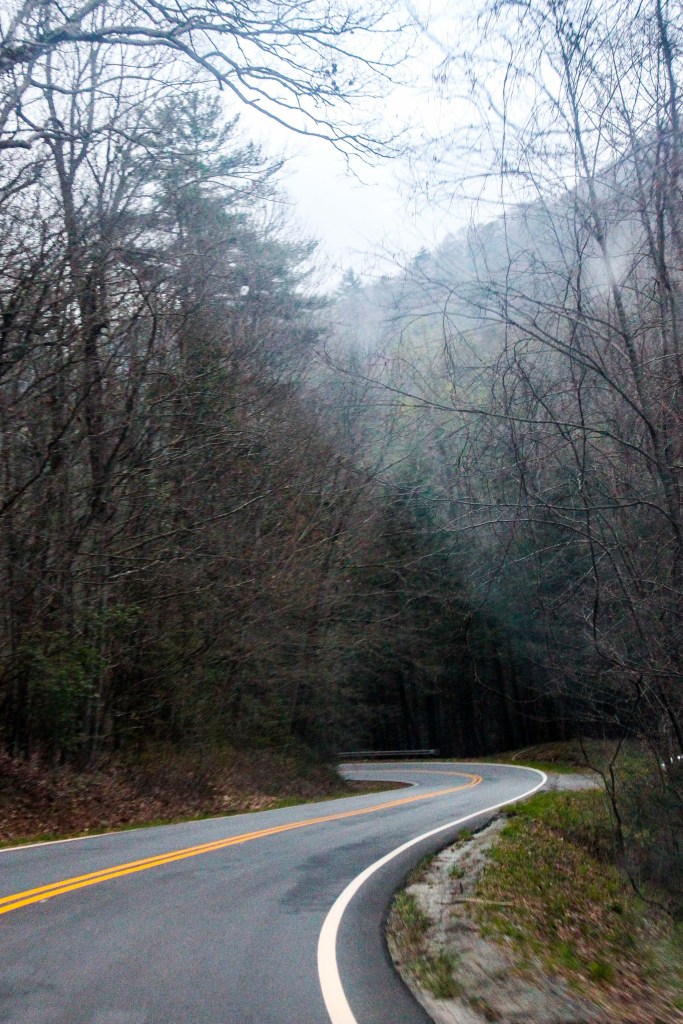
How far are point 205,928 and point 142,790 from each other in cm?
1350

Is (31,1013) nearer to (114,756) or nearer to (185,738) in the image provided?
(114,756)

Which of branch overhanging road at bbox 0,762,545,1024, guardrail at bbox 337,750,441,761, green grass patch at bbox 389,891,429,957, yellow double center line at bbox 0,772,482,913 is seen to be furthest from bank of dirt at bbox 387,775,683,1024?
guardrail at bbox 337,750,441,761

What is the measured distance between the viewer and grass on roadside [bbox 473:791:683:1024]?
22.2ft

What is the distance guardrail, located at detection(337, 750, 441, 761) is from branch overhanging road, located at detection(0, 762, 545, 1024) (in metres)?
34.1

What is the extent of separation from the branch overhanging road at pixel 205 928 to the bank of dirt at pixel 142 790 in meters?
2.37

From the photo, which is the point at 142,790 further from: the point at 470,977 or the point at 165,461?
the point at 470,977

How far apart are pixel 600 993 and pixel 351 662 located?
27.1 m

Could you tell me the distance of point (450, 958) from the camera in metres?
7.23

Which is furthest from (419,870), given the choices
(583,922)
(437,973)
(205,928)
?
(437,973)

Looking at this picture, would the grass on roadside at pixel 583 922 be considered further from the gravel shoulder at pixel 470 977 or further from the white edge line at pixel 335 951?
the white edge line at pixel 335 951

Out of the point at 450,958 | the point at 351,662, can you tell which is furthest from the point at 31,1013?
the point at 351,662

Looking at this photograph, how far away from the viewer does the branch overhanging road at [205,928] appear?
5.70m

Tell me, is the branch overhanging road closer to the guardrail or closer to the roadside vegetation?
the roadside vegetation

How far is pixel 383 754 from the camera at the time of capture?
50.3 m
